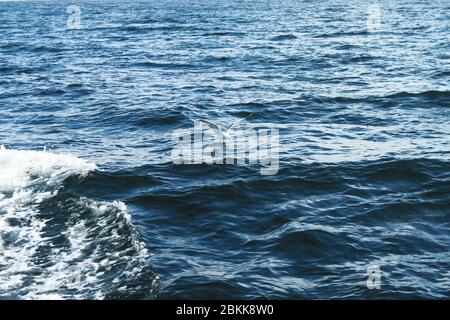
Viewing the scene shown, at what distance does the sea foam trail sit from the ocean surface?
5cm

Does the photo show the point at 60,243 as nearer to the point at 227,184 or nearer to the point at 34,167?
the point at 34,167

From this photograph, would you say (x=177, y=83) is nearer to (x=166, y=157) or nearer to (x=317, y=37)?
(x=166, y=157)

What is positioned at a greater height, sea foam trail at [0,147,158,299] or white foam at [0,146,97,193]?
white foam at [0,146,97,193]

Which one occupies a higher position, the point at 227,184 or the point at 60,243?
the point at 227,184

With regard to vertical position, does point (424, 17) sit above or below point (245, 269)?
above

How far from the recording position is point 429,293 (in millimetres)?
12430

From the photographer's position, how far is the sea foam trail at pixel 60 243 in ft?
41.3

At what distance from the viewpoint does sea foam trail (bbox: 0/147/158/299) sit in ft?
41.3

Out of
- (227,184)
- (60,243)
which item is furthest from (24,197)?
(227,184)

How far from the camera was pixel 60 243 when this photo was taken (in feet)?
47.6

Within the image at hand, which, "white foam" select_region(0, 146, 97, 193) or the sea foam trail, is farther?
"white foam" select_region(0, 146, 97, 193)

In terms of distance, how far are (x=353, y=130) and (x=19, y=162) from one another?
12.1 m

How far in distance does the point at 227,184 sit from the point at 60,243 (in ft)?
18.8

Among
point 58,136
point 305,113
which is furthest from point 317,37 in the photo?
point 58,136
